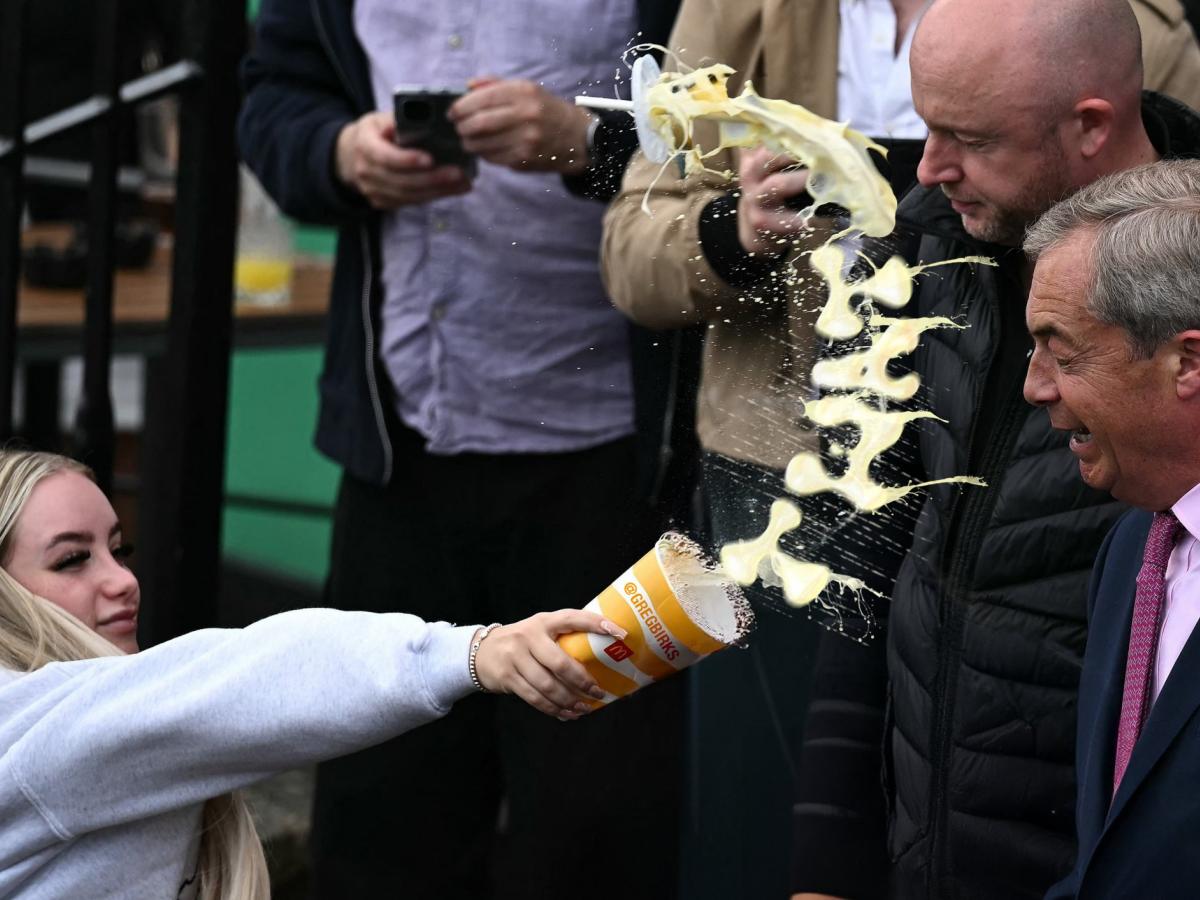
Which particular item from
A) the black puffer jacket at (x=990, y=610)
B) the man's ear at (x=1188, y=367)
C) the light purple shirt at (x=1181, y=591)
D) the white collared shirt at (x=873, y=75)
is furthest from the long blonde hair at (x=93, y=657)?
the white collared shirt at (x=873, y=75)

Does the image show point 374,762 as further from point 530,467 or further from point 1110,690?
point 1110,690

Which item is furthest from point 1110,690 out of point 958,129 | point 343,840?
point 343,840

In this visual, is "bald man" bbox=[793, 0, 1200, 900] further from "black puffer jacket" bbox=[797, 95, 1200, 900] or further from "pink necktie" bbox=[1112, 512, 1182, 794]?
"pink necktie" bbox=[1112, 512, 1182, 794]

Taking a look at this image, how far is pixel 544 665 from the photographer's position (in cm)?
168

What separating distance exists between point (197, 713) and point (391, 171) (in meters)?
1.12

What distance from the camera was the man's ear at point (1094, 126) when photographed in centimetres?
185

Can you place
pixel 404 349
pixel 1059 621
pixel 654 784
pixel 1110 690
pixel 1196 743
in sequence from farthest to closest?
1. pixel 404 349
2. pixel 654 784
3. pixel 1059 621
4. pixel 1110 690
5. pixel 1196 743

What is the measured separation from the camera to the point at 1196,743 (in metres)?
1.49

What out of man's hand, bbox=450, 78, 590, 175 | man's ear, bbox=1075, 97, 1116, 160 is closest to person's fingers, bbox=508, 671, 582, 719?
man's ear, bbox=1075, 97, 1116, 160

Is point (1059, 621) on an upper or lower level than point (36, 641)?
upper

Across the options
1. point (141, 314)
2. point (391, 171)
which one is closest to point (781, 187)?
point (391, 171)

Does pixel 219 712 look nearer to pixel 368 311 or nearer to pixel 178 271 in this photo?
pixel 368 311

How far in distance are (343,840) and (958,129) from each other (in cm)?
149

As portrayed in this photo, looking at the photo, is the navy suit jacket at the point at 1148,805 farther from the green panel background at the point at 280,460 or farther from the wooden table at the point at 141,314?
the green panel background at the point at 280,460
